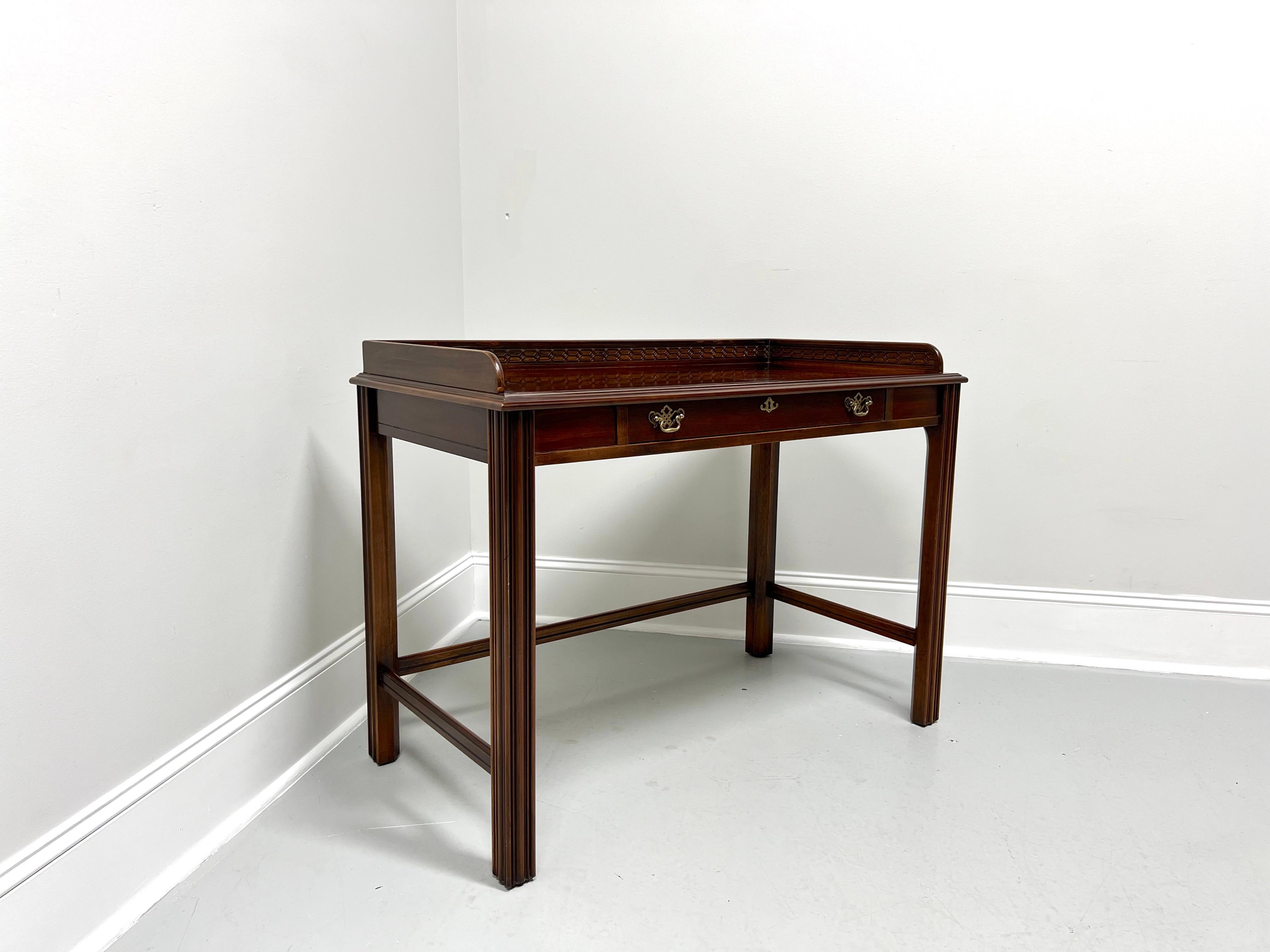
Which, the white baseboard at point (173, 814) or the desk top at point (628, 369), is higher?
the desk top at point (628, 369)

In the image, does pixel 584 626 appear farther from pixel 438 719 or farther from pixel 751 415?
pixel 751 415

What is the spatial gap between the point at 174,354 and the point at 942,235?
2190 mm

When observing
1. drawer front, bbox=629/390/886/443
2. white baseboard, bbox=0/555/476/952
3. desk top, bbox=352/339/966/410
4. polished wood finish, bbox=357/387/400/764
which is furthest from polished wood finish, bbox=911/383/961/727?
white baseboard, bbox=0/555/476/952

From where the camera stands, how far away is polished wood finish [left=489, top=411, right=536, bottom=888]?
1.50m

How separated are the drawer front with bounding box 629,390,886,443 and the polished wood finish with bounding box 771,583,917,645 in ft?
1.95

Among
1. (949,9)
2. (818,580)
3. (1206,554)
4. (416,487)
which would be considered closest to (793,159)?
(949,9)

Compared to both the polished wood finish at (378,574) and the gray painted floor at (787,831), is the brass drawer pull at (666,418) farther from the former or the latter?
the gray painted floor at (787,831)

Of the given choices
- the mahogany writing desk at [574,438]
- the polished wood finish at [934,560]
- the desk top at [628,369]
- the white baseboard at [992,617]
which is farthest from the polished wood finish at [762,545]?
the polished wood finish at [934,560]

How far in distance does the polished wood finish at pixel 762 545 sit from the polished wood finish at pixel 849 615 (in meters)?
0.07

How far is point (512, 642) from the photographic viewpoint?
1.56 m

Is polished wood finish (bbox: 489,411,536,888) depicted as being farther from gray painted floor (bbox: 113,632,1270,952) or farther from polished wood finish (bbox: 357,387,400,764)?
polished wood finish (bbox: 357,387,400,764)

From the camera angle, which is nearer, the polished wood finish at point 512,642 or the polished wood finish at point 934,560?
the polished wood finish at point 512,642

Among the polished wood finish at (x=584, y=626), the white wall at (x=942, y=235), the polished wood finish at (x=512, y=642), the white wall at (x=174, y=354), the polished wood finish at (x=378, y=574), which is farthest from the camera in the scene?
the white wall at (x=942, y=235)

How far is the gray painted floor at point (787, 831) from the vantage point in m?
1.52
